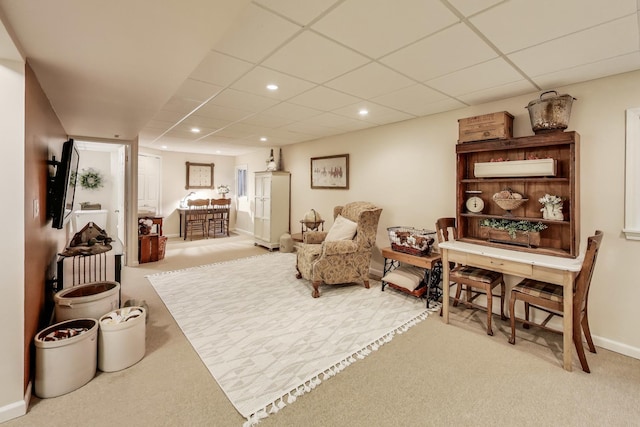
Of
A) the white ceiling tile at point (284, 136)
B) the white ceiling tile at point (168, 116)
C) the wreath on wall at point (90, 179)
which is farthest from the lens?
the wreath on wall at point (90, 179)

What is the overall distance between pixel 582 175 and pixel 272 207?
494 cm

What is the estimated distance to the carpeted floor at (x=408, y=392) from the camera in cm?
172

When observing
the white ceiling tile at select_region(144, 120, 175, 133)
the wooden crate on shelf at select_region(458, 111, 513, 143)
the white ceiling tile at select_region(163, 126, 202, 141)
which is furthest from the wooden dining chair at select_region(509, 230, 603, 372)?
the white ceiling tile at select_region(163, 126, 202, 141)

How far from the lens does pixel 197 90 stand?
9.68ft

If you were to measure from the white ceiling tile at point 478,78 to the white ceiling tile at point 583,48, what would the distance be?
109 millimetres

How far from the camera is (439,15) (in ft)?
5.45

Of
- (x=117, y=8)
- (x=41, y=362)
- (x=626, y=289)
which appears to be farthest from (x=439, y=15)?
(x=41, y=362)

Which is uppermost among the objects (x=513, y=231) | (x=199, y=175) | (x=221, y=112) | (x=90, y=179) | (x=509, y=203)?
(x=221, y=112)

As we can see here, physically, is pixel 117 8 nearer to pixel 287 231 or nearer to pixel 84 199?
pixel 287 231

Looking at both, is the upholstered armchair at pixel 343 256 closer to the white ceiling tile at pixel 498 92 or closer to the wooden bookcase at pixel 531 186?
the wooden bookcase at pixel 531 186

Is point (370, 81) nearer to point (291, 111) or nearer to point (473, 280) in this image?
point (291, 111)

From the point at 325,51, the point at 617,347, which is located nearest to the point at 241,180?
the point at 325,51

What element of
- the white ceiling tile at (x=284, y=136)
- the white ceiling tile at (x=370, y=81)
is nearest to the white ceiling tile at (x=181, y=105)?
the white ceiling tile at (x=284, y=136)

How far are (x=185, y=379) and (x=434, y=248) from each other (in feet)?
10.0
